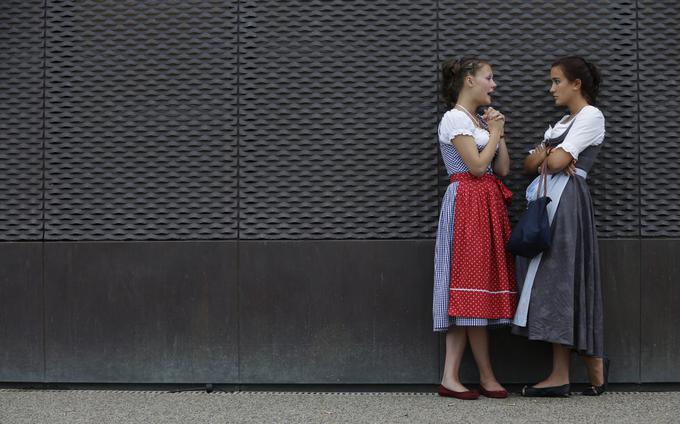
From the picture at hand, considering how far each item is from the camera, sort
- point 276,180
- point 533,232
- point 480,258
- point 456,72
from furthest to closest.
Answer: point 276,180 < point 456,72 < point 480,258 < point 533,232

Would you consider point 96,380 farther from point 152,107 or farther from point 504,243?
point 504,243

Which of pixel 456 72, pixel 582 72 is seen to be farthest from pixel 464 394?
pixel 582 72

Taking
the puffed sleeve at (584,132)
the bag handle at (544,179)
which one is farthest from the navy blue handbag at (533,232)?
the puffed sleeve at (584,132)

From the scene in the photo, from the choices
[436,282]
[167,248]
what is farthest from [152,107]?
[436,282]

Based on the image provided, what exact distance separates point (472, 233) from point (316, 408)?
139cm

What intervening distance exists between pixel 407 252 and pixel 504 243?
0.69 meters

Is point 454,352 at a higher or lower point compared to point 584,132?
lower

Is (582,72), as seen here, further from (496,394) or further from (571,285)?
(496,394)

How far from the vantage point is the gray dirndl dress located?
523 cm

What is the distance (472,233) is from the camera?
537cm

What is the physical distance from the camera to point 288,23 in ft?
19.6

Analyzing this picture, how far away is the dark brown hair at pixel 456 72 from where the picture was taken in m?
5.51

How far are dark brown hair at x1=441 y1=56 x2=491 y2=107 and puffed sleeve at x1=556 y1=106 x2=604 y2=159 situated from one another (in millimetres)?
669

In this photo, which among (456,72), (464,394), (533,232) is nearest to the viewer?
(533,232)
